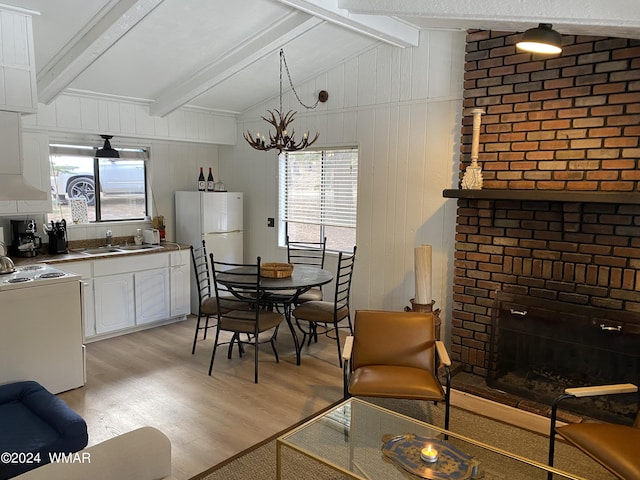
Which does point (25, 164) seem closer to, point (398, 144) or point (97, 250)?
point (97, 250)

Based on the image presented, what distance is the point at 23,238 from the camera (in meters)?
4.50

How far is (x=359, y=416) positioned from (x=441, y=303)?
1923mm

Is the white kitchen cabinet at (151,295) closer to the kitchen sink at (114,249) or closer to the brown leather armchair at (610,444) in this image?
the kitchen sink at (114,249)

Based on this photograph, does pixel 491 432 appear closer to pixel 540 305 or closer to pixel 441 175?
pixel 540 305

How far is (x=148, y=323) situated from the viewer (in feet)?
17.0

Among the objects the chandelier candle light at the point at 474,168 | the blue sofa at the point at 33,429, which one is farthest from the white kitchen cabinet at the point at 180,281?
the chandelier candle light at the point at 474,168

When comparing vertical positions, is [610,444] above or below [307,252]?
below

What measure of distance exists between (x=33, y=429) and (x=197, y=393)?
1.26m

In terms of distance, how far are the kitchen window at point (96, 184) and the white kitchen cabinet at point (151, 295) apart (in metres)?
0.87

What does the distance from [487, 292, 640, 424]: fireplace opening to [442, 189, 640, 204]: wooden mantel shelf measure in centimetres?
76

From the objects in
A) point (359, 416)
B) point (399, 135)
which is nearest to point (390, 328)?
point (359, 416)

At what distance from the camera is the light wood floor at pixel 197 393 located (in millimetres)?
3064

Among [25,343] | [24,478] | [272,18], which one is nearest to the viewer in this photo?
[24,478]

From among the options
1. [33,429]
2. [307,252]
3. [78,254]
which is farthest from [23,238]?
[307,252]
